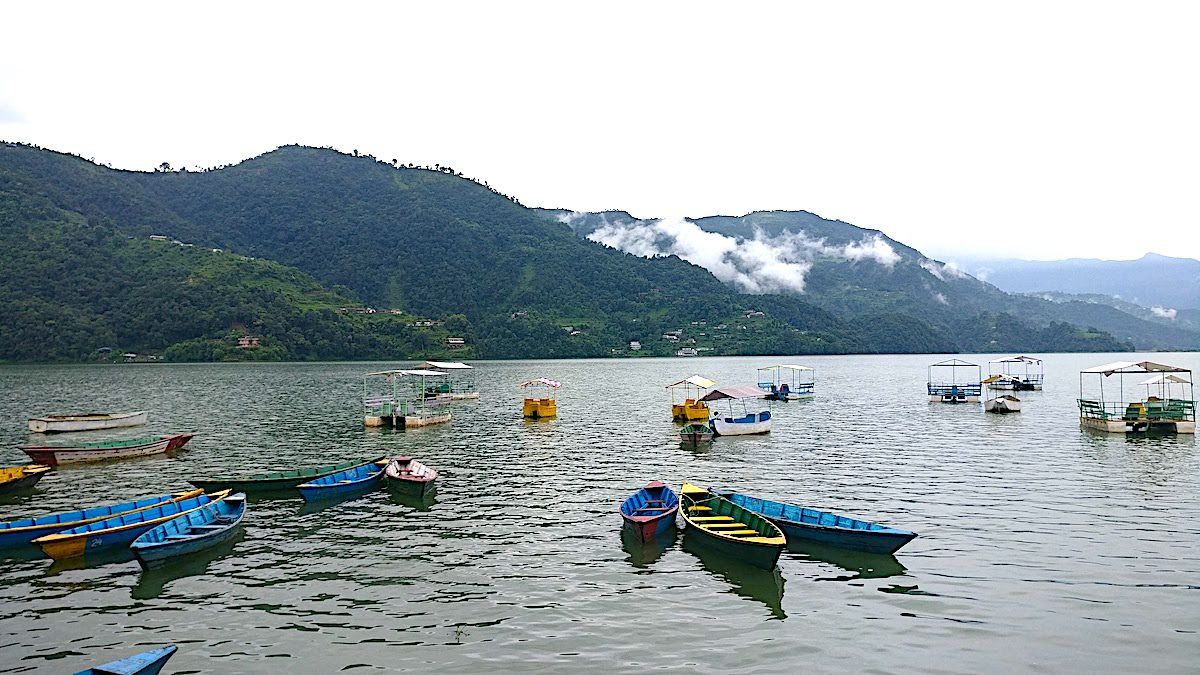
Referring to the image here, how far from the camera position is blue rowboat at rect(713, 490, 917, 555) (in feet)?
75.9

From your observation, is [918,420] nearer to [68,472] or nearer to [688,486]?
[688,486]

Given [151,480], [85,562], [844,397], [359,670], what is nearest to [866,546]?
[359,670]

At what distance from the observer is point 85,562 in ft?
76.9

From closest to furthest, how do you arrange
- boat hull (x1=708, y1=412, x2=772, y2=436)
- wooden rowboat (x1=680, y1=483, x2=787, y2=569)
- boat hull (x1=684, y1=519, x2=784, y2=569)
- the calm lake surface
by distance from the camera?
the calm lake surface → boat hull (x1=684, y1=519, x2=784, y2=569) → wooden rowboat (x1=680, y1=483, x2=787, y2=569) → boat hull (x1=708, y1=412, x2=772, y2=436)

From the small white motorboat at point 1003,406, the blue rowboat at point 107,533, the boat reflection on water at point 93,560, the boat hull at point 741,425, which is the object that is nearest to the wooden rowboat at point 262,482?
the blue rowboat at point 107,533

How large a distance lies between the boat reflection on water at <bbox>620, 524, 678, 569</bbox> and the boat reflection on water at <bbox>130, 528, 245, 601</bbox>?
13.0 meters

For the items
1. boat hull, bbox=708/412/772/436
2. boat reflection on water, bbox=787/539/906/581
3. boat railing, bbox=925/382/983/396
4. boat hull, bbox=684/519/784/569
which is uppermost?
boat railing, bbox=925/382/983/396

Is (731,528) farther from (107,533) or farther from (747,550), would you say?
(107,533)

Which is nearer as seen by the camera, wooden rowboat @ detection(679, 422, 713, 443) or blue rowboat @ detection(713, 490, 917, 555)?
blue rowboat @ detection(713, 490, 917, 555)

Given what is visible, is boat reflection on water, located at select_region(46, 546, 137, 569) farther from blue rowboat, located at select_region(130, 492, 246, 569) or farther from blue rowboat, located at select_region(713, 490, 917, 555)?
blue rowboat, located at select_region(713, 490, 917, 555)

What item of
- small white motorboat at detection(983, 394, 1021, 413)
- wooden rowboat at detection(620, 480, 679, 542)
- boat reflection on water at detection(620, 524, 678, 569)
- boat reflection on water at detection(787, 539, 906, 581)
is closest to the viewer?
boat reflection on water at detection(787, 539, 906, 581)

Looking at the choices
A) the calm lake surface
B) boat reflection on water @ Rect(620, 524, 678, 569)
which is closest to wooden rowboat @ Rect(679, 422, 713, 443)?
the calm lake surface

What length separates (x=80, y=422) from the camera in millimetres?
61156

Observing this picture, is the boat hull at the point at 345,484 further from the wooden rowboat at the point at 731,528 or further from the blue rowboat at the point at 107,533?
the wooden rowboat at the point at 731,528
